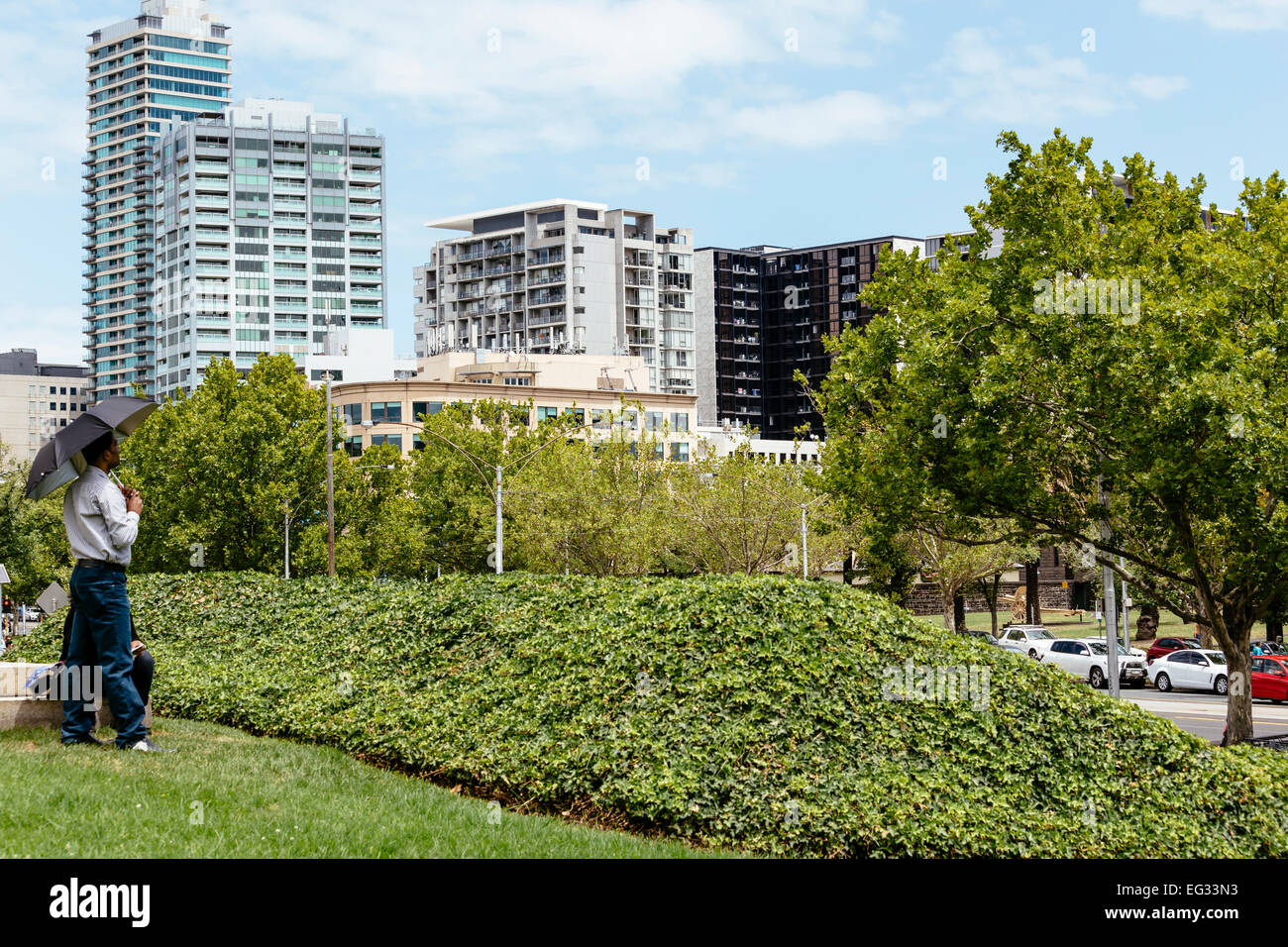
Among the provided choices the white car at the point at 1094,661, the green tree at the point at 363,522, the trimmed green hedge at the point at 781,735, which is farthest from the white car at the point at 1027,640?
the trimmed green hedge at the point at 781,735

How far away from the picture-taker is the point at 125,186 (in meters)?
186

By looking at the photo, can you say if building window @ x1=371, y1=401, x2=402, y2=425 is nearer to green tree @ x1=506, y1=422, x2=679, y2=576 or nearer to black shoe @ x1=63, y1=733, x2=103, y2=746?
green tree @ x1=506, y1=422, x2=679, y2=576

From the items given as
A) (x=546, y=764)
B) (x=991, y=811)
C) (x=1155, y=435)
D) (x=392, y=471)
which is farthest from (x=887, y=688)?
(x=392, y=471)

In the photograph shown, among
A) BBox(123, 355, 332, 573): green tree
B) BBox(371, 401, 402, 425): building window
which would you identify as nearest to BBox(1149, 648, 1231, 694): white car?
BBox(123, 355, 332, 573): green tree

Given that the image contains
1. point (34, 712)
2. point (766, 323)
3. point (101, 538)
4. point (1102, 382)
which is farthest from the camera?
point (766, 323)

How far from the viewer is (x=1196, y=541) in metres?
22.2

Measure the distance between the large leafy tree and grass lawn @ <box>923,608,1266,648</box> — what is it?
38200 millimetres

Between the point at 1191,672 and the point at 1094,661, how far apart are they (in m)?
3.61

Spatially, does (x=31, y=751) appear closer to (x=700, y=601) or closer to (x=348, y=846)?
(x=348, y=846)

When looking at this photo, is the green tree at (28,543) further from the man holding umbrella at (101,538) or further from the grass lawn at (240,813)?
the grass lawn at (240,813)

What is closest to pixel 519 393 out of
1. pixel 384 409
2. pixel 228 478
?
pixel 384 409

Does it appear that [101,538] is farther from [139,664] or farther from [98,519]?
[139,664]

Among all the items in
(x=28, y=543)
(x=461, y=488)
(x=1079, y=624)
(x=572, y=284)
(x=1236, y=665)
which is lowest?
(x=1079, y=624)

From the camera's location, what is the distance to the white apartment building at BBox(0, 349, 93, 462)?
182m
